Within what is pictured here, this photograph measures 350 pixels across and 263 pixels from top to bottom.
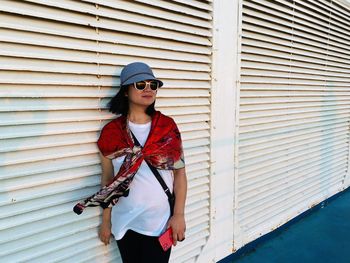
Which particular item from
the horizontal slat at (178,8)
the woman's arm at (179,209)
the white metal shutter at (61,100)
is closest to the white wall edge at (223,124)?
the horizontal slat at (178,8)

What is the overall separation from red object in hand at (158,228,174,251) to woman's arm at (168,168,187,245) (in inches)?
1.0

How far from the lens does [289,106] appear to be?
4086 mm

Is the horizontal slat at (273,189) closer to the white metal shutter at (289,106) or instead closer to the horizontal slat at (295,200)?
the white metal shutter at (289,106)

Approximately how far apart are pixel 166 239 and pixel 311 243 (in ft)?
8.67

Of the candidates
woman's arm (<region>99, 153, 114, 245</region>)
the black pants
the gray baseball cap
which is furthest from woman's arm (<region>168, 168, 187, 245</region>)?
the gray baseball cap

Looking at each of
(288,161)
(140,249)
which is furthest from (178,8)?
(288,161)

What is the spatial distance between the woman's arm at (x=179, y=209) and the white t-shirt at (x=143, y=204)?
0.06m

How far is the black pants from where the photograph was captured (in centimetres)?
204

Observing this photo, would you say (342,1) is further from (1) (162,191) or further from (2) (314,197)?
(1) (162,191)

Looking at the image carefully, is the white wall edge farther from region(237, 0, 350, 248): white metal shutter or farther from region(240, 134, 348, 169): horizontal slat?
region(240, 134, 348, 169): horizontal slat

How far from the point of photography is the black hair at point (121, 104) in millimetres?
2104

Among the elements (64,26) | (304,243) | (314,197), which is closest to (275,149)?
(304,243)

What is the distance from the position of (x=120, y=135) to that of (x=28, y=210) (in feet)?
2.30

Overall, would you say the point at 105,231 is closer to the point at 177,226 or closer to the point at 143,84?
the point at 177,226
